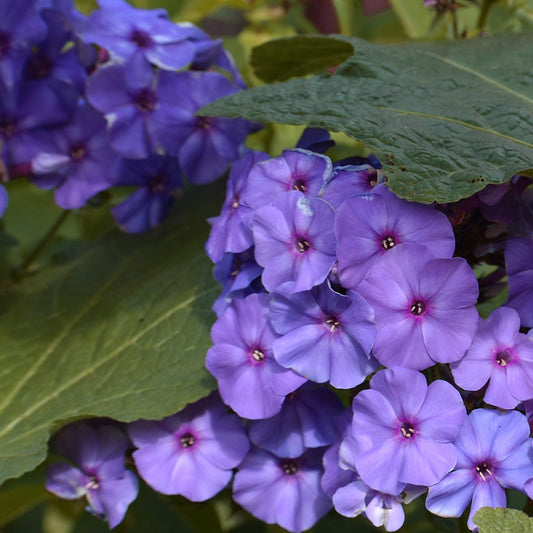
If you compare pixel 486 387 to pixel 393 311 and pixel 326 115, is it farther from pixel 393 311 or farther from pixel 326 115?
pixel 326 115

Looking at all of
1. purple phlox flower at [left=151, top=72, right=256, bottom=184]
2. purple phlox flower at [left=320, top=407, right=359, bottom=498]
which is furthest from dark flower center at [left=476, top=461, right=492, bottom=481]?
purple phlox flower at [left=151, top=72, right=256, bottom=184]

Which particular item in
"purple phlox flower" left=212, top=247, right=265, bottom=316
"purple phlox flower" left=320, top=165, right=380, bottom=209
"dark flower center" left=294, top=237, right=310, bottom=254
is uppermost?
"purple phlox flower" left=320, top=165, right=380, bottom=209

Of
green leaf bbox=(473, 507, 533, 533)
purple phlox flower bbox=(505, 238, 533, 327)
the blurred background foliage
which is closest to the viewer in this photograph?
green leaf bbox=(473, 507, 533, 533)

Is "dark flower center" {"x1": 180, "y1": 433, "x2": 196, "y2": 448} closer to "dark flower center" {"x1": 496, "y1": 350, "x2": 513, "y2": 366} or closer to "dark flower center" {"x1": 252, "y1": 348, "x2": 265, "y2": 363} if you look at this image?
"dark flower center" {"x1": 252, "y1": 348, "x2": 265, "y2": 363}

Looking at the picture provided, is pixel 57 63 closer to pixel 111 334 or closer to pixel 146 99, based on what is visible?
pixel 146 99

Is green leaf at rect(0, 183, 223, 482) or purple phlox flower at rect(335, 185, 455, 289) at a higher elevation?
purple phlox flower at rect(335, 185, 455, 289)

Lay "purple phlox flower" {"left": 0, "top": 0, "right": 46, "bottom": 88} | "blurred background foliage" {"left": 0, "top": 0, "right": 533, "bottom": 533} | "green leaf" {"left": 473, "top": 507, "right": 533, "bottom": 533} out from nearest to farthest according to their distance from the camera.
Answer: "green leaf" {"left": 473, "top": 507, "right": 533, "bottom": 533}, "purple phlox flower" {"left": 0, "top": 0, "right": 46, "bottom": 88}, "blurred background foliage" {"left": 0, "top": 0, "right": 533, "bottom": 533}

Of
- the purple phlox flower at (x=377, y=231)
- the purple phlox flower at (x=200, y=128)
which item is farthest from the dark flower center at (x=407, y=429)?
the purple phlox flower at (x=200, y=128)

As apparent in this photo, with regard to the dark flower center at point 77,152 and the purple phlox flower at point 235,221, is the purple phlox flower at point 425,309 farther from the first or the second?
the dark flower center at point 77,152
